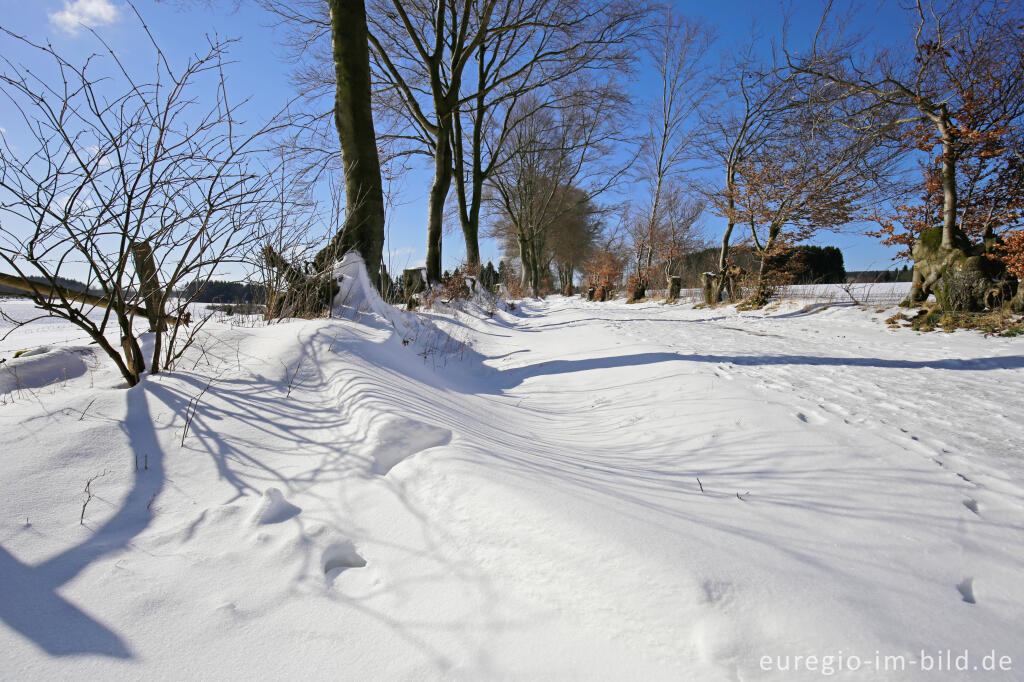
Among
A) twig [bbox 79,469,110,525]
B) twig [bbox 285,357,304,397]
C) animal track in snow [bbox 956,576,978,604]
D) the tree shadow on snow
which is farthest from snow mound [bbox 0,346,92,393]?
animal track in snow [bbox 956,576,978,604]

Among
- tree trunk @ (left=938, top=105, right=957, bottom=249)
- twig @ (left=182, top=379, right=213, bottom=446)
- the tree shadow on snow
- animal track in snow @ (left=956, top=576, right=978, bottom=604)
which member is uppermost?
tree trunk @ (left=938, top=105, right=957, bottom=249)

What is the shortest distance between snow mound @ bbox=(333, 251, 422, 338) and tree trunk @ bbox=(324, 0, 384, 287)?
0.17 meters

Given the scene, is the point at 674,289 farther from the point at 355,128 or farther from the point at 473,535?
the point at 473,535

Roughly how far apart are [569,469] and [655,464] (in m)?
0.51

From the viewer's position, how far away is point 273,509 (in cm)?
132

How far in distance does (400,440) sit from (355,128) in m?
4.81

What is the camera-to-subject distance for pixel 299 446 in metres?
1.73

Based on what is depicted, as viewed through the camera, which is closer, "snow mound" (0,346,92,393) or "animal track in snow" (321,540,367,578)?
"animal track in snow" (321,540,367,578)

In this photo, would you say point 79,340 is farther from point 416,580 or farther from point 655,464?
point 655,464

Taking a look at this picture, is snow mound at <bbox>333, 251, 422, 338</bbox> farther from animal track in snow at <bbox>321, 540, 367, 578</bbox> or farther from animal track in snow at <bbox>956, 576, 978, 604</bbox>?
animal track in snow at <bbox>956, 576, 978, 604</bbox>

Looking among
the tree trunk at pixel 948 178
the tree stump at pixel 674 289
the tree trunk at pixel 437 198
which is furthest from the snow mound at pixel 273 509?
the tree stump at pixel 674 289

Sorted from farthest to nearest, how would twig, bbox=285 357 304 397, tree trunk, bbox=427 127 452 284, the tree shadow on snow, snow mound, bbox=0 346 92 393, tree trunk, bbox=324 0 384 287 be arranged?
tree trunk, bbox=427 127 452 284 < tree trunk, bbox=324 0 384 287 < snow mound, bbox=0 346 92 393 < twig, bbox=285 357 304 397 < the tree shadow on snow

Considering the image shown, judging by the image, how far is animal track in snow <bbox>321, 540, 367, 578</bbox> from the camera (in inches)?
46.2

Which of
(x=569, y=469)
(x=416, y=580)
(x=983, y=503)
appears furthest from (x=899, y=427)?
(x=416, y=580)
